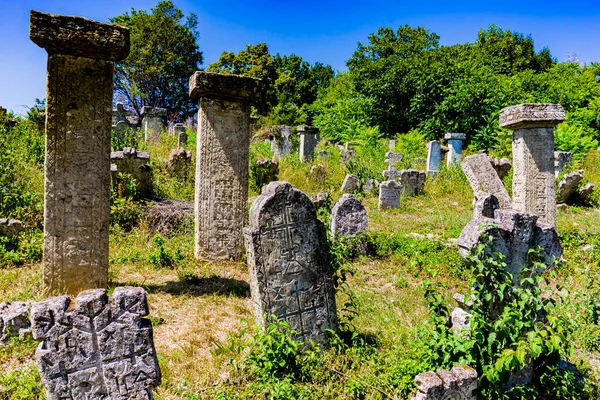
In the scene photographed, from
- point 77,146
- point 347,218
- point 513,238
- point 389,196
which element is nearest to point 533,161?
point 347,218

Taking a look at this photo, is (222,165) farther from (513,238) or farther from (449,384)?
(449,384)

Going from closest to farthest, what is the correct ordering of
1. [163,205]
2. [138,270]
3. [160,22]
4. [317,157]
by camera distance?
[138,270]
[163,205]
[317,157]
[160,22]

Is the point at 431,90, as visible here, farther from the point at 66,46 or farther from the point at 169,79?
the point at 66,46

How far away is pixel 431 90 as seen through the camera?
2331 centimetres

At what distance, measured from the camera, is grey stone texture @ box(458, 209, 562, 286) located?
9.37ft

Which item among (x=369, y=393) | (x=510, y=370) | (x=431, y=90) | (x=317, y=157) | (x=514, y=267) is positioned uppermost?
(x=431, y=90)

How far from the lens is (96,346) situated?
2.17 metres

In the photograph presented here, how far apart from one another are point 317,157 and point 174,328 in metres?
11.7

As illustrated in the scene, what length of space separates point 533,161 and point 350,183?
18.0 ft

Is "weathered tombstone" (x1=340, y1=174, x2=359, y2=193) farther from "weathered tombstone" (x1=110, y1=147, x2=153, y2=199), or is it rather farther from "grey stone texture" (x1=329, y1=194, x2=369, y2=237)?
"weathered tombstone" (x1=110, y1=147, x2=153, y2=199)

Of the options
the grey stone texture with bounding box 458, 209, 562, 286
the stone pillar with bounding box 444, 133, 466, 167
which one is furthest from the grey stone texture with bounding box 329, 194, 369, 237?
the stone pillar with bounding box 444, 133, 466, 167

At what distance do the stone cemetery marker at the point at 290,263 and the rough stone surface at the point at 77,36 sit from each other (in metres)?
2.15

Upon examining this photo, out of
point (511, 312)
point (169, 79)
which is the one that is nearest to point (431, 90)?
point (169, 79)

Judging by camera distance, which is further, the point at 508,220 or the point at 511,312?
the point at 508,220
